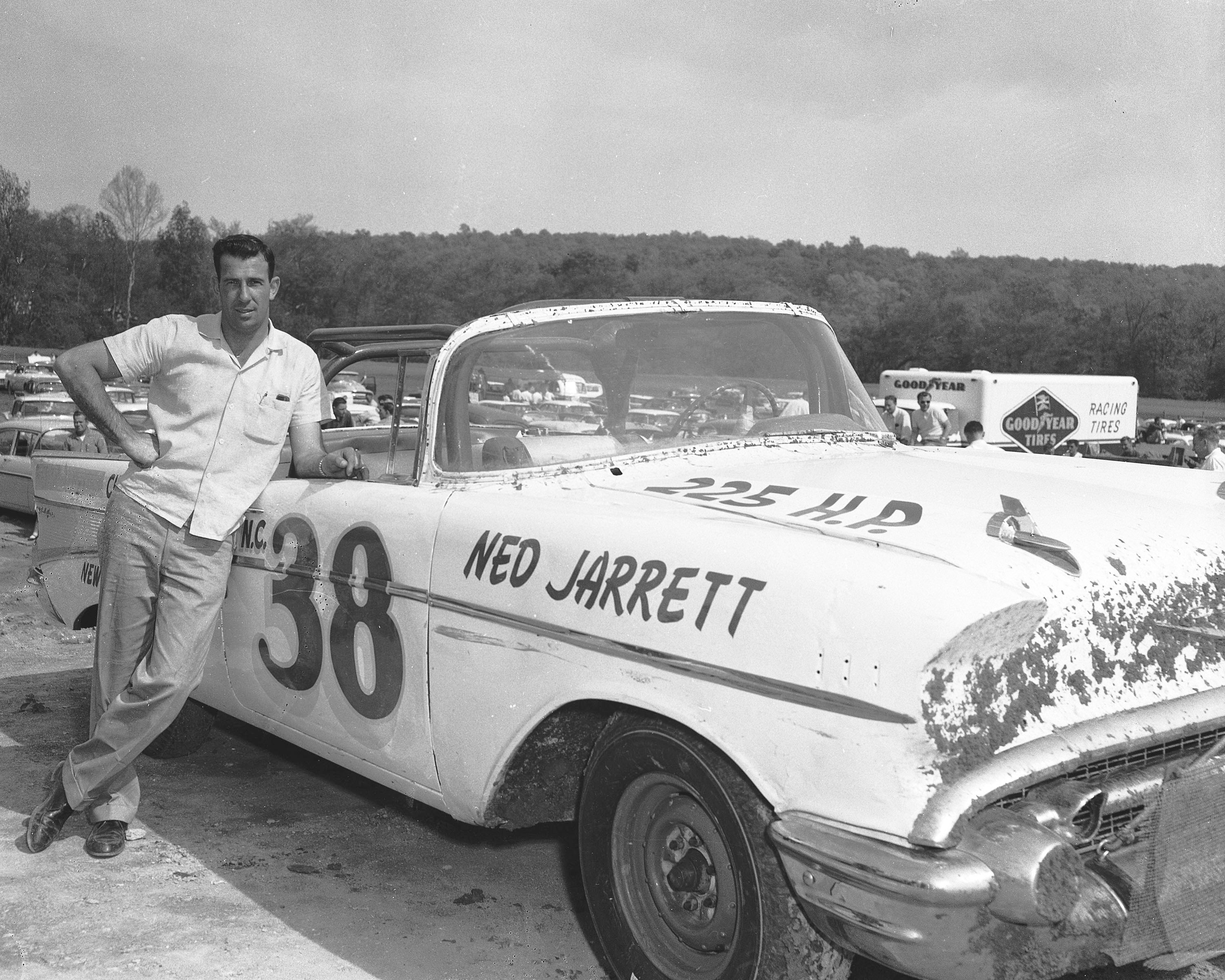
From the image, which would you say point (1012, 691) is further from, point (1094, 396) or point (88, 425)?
point (1094, 396)

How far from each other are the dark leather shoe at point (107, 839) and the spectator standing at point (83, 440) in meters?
7.90

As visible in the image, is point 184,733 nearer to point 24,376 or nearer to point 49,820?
point 49,820

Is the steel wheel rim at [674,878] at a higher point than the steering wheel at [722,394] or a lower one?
lower

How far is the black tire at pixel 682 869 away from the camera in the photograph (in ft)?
7.94

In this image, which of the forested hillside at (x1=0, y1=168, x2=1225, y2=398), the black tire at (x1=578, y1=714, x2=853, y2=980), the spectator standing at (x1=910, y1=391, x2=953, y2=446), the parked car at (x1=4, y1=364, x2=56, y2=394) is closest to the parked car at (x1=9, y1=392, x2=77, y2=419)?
the forested hillside at (x1=0, y1=168, x2=1225, y2=398)

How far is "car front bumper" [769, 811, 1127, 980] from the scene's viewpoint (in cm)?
215

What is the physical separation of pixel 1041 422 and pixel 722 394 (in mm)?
20969

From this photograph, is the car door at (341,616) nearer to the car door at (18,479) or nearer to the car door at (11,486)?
the car door at (18,479)

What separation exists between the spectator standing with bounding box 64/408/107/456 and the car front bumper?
10124 millimetres

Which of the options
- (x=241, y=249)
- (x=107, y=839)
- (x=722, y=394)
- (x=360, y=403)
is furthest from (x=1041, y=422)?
(x=107, y=839)

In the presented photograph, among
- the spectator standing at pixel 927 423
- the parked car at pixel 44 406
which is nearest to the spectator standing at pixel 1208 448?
the spectator standing at pixel 927 423

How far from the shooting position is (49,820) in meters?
3.73

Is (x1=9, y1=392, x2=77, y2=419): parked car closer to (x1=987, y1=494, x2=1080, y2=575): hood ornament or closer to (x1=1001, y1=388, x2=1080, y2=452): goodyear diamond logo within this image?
(x1=1001, y1=388, x2=1080, y2=452): goodyear diamond logo

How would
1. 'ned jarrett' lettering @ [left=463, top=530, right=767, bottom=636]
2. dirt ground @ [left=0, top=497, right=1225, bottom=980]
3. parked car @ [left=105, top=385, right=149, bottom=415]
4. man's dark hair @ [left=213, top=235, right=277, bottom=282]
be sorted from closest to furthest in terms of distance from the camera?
'ned jarrett' lettering @ [left=463, top=530, right=767, bottom=636] → dirt ground @ [left=0, top=497, right=1225, bottom=980] → man's dark hair @ [left=213, top=235, right=277, bottom=282] → parked car @ [left=105, top=385, right=149, bottom=415]
